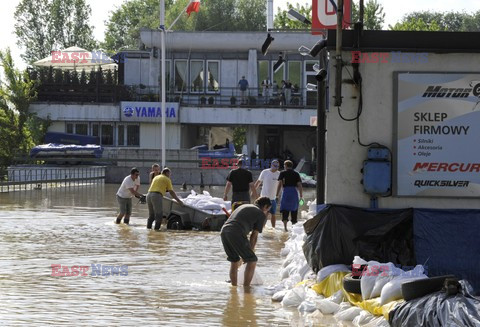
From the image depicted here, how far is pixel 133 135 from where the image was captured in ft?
199

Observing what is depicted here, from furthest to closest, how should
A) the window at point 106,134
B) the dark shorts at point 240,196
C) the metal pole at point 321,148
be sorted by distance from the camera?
the window at point 106,134
the dark shorts at point 240,196
the metal pole at point 321,148

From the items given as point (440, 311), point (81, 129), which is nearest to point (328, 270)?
point (440, 311)

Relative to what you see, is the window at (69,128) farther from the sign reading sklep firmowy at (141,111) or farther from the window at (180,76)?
the window at (180,76)

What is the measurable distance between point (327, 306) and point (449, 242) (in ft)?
6.37

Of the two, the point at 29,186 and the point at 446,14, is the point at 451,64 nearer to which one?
the point at 29,186

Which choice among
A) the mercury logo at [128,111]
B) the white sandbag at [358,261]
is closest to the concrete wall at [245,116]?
the mercury logo at [128,111]

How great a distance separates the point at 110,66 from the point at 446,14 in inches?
1834

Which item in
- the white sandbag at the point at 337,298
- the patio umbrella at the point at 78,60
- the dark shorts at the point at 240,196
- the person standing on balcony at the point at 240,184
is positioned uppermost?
A: the patio umbrella at the point at 78,60

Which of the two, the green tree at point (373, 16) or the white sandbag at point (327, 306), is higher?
the green tree at point (373, 16)

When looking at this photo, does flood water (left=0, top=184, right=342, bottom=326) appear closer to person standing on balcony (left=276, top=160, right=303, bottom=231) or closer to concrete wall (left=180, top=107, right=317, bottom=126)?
person standing on balcony (left=276, top=160, right=303, bottom=231)

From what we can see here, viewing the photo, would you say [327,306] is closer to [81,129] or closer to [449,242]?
[449,242]

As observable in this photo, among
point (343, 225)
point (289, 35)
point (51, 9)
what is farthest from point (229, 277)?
point (51, 9)

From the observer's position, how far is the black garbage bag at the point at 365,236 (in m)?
12.5

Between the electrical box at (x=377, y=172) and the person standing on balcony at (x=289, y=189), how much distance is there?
990 centimetres
